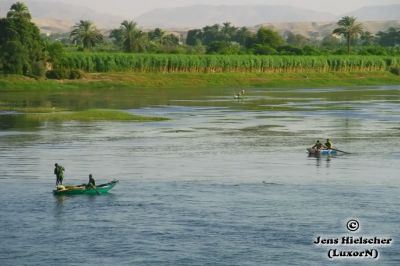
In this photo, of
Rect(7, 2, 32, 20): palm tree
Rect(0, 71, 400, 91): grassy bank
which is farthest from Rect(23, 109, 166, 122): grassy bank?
Rect(7, 2, 32, 20): palm tree

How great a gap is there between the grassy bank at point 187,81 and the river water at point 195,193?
6245cm

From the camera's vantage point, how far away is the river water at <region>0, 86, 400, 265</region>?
130 feet

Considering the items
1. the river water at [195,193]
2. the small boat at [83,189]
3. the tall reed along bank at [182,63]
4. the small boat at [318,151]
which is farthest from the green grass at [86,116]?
the tall reed along bank at [182,63]

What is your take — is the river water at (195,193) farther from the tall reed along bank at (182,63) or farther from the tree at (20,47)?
the tall reed along bank at (182,63)

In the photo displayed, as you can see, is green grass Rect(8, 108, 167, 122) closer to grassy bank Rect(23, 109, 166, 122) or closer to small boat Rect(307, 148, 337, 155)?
grassy bank Rect(23, 109, 166, 122)

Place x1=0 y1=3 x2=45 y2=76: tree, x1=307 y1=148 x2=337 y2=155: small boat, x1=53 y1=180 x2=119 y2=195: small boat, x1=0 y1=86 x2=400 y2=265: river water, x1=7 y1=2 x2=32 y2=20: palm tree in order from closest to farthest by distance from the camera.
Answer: x1=0 y1=86 x2=400 y2=265: river water → x1=53 y1=180 x2=119 y2=195: small boat → x1=307 y1=148 x2=337 y2=155: small boat → x1=0 y1=3 x2=45 y2=76: tree → x1=7 y1=2 x2=32 y2=20: palm tree

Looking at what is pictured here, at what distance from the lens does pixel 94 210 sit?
4738 centimetres

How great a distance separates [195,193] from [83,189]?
6423 mm

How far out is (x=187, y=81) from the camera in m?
174

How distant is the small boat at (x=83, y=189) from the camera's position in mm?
50188

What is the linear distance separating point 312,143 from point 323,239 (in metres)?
35.5

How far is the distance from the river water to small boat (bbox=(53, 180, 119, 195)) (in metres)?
0.41

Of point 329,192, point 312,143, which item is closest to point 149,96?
point 312,143

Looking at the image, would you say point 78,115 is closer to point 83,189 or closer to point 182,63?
point 83,189
